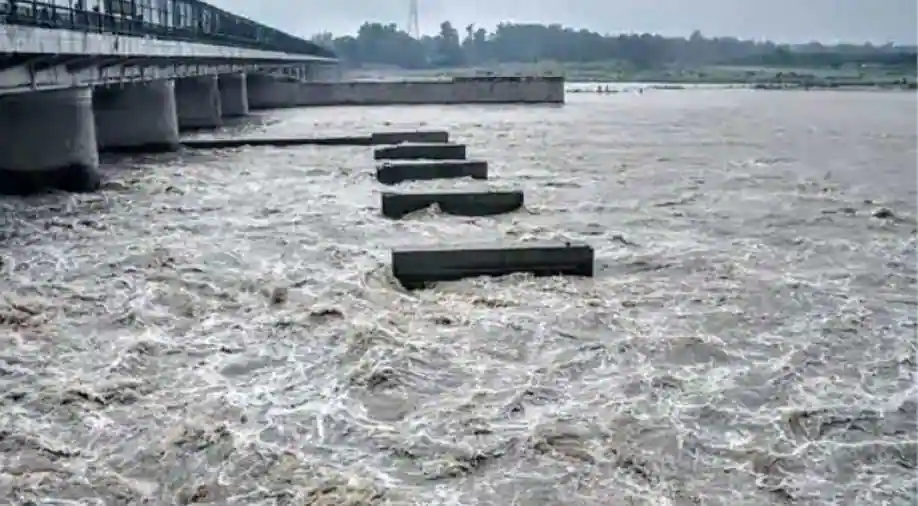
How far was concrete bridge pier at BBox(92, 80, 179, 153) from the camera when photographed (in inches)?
1059

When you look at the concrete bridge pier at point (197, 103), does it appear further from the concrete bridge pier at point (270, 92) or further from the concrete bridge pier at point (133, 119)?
the concrete bridge pier at point (270, 92)

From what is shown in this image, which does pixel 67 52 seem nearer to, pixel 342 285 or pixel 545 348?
pixel 342 285

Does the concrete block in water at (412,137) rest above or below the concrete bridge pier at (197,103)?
below

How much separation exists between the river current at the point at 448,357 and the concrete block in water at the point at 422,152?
225 inches

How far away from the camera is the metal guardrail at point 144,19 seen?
43.1 feet

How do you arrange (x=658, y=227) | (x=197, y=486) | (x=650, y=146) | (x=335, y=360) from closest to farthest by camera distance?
(x=197, y=486) < (x=335, y=360) < (x=658, y=227) < (x=650, y=146)

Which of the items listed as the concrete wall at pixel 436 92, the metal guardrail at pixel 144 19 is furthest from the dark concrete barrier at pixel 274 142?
the concrete wall at pixel 436 92

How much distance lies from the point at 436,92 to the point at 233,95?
572 inches

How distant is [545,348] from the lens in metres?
9.58

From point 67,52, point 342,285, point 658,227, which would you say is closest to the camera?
point 342,285

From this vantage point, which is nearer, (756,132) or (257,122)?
(756,132)

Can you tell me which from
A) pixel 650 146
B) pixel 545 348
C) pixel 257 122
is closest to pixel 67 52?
pixel 545 348

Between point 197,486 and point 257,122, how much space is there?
36.7 meters

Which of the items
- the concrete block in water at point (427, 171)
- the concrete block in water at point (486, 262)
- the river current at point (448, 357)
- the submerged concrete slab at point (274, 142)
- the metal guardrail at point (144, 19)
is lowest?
the river current at point (448, 357)
